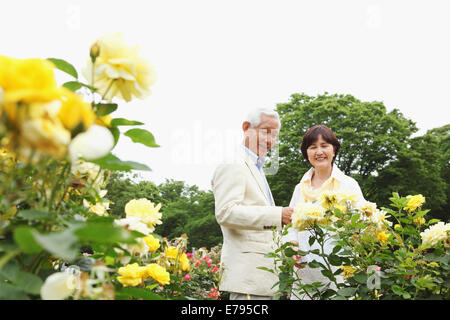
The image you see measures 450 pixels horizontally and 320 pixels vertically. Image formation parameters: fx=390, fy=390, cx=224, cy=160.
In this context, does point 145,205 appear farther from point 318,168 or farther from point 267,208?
point 318,168

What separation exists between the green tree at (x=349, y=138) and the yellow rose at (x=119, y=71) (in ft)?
63.7

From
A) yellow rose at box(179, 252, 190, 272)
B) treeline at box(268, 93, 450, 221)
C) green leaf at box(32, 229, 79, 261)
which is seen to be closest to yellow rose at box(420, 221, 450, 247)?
yellow rose at box(179, 252, 190, 272)

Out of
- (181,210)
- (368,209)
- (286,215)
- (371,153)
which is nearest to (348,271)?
(368,209)

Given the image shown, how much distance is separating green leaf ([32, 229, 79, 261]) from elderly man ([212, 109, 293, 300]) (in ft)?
6.10

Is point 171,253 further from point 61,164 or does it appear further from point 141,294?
point 61,164

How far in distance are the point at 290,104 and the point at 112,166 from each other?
2315 cm

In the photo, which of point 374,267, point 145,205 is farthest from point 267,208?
point 145,205

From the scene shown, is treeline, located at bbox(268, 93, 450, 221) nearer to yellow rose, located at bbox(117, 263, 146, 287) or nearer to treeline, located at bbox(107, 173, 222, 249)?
treeline, located at bbox(107, 173, 222, 249)

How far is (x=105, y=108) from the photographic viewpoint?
0.87 metres

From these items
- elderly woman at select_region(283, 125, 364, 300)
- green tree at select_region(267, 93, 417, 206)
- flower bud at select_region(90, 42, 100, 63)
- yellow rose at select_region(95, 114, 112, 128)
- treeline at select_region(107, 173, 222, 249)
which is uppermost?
green tree at select_region(267, 93, 417, 206)

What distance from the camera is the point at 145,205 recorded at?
3.89ft

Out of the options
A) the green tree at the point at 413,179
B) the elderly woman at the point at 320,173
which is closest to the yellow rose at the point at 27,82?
the elderly woman at the point at 320,173

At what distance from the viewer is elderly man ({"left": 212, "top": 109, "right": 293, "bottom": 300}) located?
2.37m
